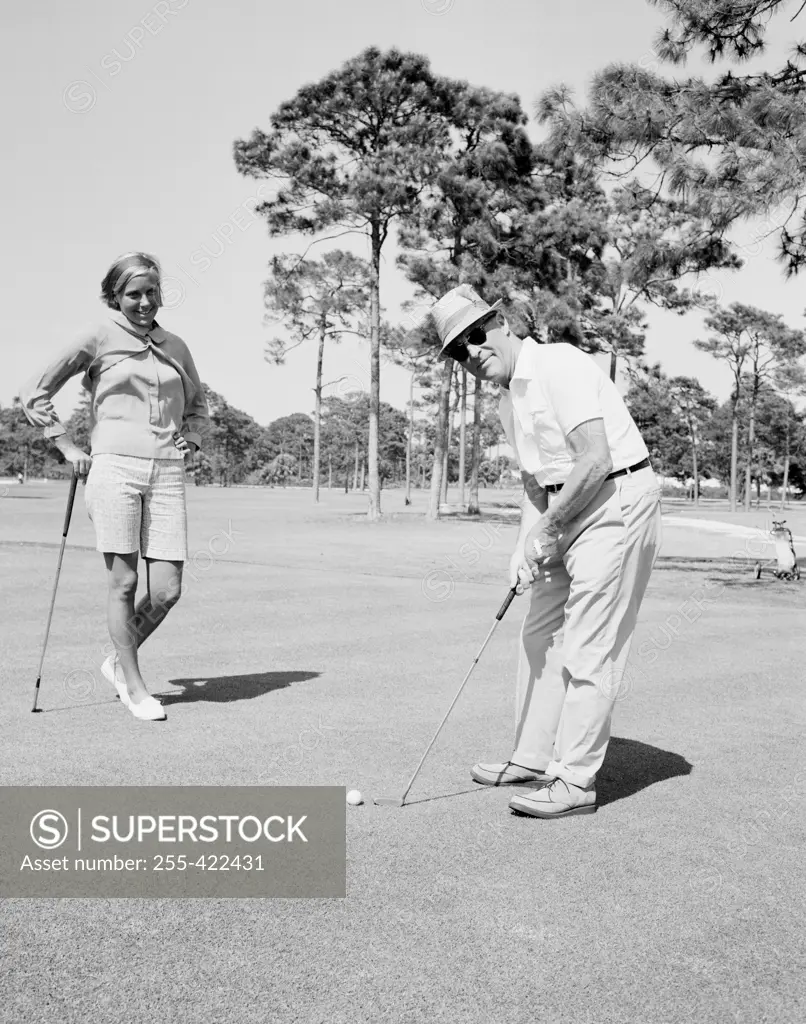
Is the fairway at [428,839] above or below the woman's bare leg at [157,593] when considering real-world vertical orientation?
below

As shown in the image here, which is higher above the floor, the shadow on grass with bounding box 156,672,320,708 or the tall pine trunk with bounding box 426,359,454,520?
the tall pine trunk with bounding box 426,359,454,520

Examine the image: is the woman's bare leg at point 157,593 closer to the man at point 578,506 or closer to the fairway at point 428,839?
the fairway at point 428,839

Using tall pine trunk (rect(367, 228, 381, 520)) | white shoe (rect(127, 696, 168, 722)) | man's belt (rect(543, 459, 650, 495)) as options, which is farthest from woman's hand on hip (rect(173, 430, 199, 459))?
tall pine trunk (rect(367, 228, 381, 520))

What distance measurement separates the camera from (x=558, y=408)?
3736 millimetres

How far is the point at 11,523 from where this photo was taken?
2369cm

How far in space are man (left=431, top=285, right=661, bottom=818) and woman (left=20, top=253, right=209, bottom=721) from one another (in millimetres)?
1884

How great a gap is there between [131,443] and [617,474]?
8.11 feet

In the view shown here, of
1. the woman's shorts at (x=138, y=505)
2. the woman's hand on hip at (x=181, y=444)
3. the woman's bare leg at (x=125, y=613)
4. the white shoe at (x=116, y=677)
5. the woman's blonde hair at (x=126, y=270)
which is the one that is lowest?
the white shoe at (x=116, y=677)

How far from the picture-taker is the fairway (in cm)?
241

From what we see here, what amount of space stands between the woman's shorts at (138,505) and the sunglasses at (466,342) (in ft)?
6.50

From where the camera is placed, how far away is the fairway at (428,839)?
2414 millimetres

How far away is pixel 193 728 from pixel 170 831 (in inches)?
60.1
